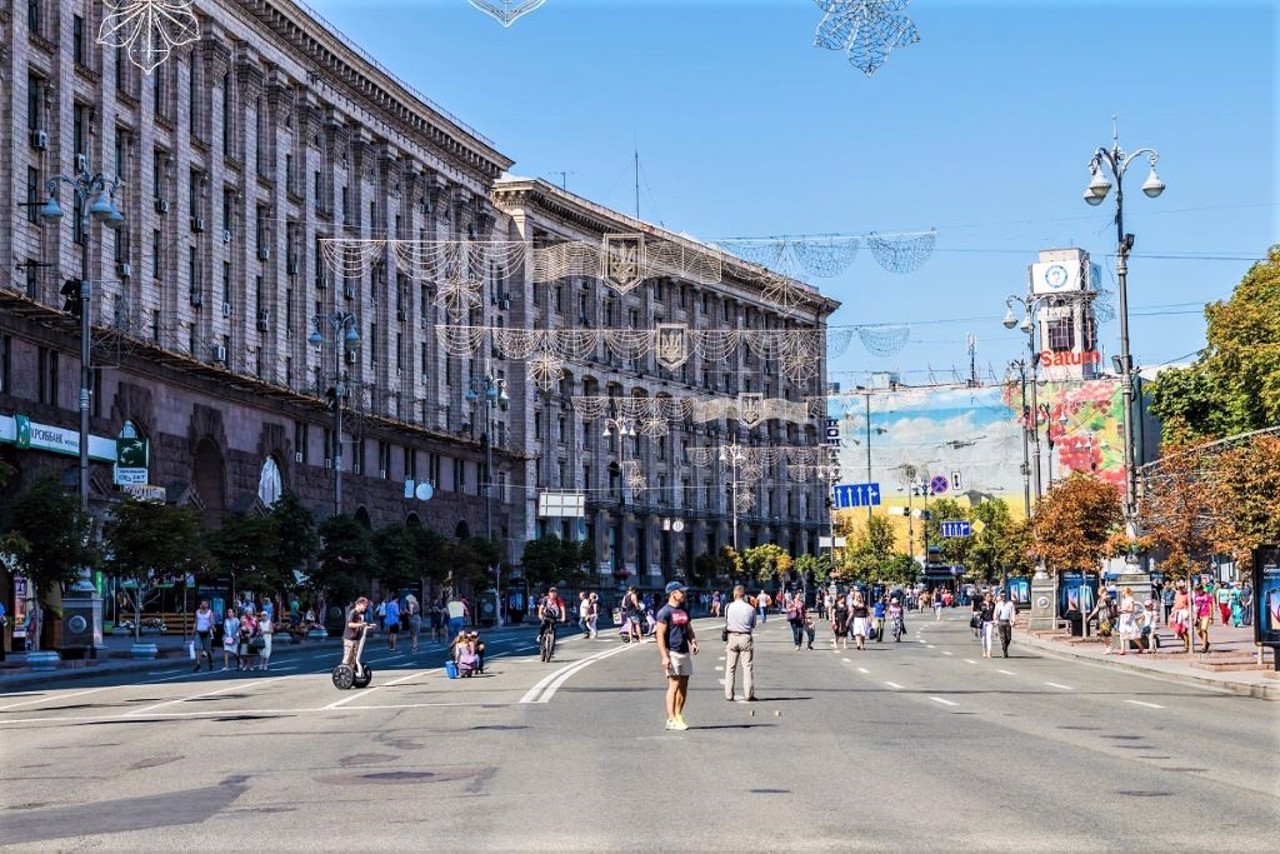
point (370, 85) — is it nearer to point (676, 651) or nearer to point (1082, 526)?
point (1082, 526)

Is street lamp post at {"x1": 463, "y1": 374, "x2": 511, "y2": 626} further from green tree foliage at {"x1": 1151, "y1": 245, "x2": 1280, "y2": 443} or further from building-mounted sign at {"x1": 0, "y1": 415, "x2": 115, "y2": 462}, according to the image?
green tree foliage at {"x1": 1151, "y1": 245, "x2": 1280, "y2": 443}

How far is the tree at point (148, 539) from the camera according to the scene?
48062 millimetres

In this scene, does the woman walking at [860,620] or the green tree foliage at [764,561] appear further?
the green tree foliage at [764,561]

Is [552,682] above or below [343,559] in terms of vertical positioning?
below

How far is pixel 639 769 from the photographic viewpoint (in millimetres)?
16344

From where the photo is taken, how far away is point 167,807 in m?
14.2

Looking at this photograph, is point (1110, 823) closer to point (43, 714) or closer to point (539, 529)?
point (43, 714)

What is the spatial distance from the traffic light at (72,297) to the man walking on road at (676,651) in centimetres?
3212

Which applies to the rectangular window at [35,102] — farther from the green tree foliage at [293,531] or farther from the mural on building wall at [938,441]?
the mural on building wall at [938,441]

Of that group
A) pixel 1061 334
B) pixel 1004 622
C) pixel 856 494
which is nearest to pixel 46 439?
pixel 1004 622

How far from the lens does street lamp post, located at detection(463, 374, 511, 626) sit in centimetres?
8488

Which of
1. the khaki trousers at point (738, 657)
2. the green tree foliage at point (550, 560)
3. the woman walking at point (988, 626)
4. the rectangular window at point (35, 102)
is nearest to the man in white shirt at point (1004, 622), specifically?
the woman walking at point (988, 626)

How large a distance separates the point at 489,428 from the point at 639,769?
263 feet

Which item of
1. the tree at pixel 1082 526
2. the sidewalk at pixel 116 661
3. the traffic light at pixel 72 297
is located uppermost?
the traffic light at pixel 72 297
